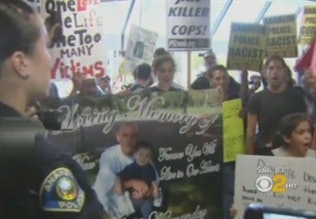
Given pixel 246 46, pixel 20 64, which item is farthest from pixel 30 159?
pixel 246 46

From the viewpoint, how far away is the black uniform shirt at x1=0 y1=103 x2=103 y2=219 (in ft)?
3.99

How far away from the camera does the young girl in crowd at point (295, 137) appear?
301 centimetres

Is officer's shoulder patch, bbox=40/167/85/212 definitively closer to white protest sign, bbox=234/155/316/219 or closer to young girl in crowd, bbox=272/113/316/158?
white protest sign, bbox=234/155/316/219

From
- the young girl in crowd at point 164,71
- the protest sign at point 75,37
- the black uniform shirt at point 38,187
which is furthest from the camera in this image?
the young girl in crowd at point 164,71

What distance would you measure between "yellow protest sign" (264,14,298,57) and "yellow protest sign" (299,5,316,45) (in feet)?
0.17

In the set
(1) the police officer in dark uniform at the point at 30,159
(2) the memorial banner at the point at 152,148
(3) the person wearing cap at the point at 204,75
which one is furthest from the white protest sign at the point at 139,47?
(1) the police officer in dark uniform at the point at 30,159

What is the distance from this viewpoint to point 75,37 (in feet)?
8.30

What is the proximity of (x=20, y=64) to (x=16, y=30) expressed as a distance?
3.3 inches

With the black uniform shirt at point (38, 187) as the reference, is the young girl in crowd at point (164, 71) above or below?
above

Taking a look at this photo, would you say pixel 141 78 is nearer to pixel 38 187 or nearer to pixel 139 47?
pixel 139 47

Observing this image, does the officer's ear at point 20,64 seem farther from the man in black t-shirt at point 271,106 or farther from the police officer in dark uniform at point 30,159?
the man in black t-shirt at point 271,106

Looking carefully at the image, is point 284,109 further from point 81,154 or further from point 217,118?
point 81,154

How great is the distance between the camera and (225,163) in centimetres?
302

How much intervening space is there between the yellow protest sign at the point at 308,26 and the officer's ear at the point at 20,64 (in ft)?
6.76
